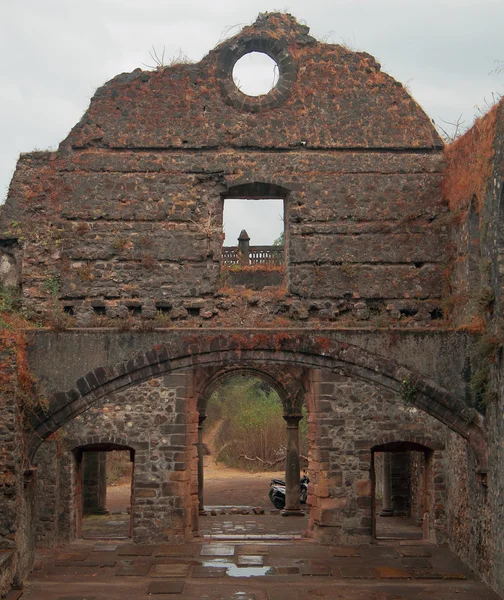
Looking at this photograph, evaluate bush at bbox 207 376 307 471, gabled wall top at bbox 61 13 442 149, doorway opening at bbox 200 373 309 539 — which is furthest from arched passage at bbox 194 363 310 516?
bush at bbox 207 376 307 471

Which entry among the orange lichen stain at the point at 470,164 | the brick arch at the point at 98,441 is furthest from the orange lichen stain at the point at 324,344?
the brick arch at the point at 98,441

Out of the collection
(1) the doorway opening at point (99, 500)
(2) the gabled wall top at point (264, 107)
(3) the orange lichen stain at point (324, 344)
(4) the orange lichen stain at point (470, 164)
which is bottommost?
(1) the doorway opening at point (99, 500)

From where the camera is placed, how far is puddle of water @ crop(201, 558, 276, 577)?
49.5 ft

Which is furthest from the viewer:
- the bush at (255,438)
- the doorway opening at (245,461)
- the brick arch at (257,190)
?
the bush at (255,438)

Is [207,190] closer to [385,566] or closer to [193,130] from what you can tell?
[193,130]

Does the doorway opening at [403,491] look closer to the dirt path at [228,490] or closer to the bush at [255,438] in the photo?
the dirt path at [228,490]

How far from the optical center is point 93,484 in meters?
23.5

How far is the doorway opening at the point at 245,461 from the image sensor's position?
21703mm

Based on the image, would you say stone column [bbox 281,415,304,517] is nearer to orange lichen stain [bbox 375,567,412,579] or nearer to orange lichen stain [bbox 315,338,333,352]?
orange lichen stain [bbox 375,567,412,579]

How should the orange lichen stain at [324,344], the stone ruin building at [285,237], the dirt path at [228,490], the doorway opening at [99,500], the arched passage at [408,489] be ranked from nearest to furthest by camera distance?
the orange lichen stain at [324,344] → the stone ruin building at [285,237] → the arched passage at [408,489] → the doorway opening at [99,500] → the dirt path at [228,490]

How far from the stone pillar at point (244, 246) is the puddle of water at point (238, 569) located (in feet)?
41.8

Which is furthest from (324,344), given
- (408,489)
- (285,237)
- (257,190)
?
(408,489)

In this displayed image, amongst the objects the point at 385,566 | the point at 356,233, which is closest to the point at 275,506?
the point at 385,566

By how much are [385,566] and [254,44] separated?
991cm
